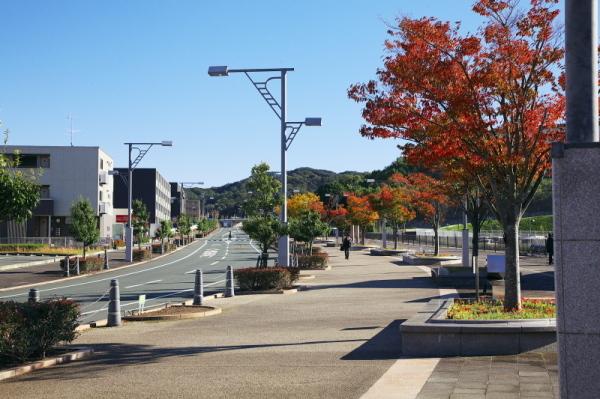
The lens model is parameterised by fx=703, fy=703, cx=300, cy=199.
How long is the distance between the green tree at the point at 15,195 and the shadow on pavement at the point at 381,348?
5738mm

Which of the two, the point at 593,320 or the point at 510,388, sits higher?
the point at 593,320

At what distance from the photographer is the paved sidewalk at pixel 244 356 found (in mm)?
8719

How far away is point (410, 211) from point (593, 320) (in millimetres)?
52987

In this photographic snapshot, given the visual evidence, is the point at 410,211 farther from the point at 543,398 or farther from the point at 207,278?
the point at 543,398

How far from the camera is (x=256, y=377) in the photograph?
9367mm

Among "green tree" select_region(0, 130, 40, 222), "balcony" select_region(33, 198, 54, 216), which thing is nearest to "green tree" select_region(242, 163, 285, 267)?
"green tree" select_region(0, 130, 40, 222)

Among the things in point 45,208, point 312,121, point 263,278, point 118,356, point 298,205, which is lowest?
point 118,356

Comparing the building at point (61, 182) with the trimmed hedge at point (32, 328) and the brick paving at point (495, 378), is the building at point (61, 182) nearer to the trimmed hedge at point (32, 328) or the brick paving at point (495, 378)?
the trimmed hedge at point (32, 328)

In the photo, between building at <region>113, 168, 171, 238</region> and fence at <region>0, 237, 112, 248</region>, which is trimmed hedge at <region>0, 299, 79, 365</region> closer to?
fence at <region>0, 237, 112, 248</region>

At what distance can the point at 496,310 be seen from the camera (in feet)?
43.5

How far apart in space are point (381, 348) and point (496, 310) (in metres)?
2.90

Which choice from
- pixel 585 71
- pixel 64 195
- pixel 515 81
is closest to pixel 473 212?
pixel 515 81

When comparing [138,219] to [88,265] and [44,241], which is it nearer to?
[44,241]

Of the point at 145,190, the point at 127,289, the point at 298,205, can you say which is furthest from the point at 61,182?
the point at 127,289
